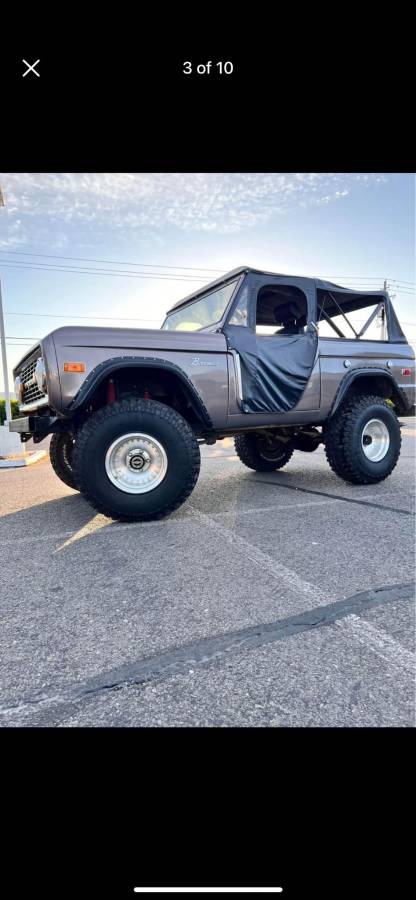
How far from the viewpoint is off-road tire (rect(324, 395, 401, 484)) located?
14.0 feet

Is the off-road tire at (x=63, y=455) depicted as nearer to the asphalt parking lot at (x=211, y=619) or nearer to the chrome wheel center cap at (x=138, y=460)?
the asphalt parking lot at (x=211, y=619)

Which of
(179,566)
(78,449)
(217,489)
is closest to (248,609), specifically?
(179,566)

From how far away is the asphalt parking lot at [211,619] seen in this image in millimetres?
1179

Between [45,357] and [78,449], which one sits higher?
[45,357]

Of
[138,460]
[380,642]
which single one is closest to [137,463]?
[138,460]

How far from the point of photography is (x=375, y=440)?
4.65m

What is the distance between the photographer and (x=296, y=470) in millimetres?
5609

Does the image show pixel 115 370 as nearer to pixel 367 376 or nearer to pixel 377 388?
pixel 367 376

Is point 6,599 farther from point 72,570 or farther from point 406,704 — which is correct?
point 406,704

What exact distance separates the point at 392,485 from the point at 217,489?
1939 mm

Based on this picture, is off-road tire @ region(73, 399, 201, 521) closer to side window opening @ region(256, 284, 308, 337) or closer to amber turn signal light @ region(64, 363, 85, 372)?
amber turn signal light @ region(64, 363, 85, 372)
